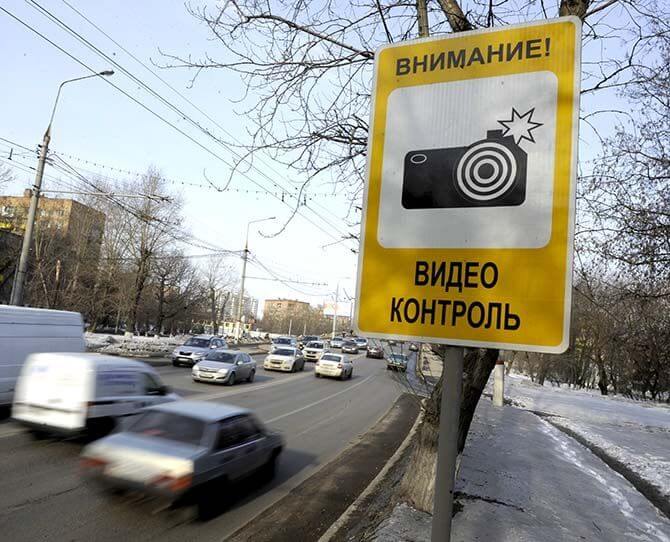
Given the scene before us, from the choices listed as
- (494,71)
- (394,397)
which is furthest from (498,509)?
(394,397)

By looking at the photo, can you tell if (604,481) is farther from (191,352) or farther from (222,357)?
(191,352)

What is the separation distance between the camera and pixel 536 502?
683 cm

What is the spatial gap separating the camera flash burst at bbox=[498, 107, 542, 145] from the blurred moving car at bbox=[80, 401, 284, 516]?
18.3ft

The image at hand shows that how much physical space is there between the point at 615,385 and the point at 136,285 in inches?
1610

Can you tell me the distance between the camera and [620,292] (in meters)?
11.9

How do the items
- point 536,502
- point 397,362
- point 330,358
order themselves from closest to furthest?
point 397,362 → point 536,502 → point 330,358

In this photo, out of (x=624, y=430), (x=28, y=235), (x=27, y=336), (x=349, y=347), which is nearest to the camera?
(x=27, y=336)

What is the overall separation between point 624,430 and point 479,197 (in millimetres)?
18837

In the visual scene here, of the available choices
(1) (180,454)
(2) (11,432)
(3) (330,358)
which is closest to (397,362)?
(1) (180,454)

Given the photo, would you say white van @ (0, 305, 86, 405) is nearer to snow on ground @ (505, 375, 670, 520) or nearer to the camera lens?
the camera lens

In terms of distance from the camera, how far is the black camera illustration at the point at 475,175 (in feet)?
5.64

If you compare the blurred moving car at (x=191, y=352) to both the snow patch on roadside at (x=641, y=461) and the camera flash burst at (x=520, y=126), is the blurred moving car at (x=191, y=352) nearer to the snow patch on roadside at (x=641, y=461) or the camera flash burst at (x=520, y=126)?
the snow patch on roadside at (x=641, y=461)

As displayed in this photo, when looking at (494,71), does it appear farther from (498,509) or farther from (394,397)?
(394,397)

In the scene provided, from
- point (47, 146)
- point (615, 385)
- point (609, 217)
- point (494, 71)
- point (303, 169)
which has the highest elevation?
point (47, 146)
